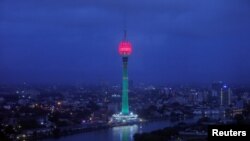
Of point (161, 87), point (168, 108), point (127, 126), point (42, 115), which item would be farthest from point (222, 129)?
point (161, 87)

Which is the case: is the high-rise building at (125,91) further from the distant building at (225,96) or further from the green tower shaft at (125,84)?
the distant building at (225,96)

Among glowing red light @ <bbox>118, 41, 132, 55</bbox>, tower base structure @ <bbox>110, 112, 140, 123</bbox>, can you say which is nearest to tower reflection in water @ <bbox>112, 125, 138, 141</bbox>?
tower base structure @ <bbox>110, 112, 140, 123</bbox>

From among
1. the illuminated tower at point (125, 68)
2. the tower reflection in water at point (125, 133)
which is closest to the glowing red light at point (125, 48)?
the illuminated tower at point (125, 68)

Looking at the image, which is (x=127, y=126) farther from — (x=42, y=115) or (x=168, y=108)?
(x=168, y=108)

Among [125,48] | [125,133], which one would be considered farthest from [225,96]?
[125,133]

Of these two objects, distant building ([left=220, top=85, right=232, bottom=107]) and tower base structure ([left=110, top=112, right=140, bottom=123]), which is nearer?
tower base structure ([left=110, top=112, right=140, bottom=123])

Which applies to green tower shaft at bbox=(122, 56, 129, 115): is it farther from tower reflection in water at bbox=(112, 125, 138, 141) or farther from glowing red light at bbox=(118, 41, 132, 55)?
tower reflection in water at bbox=(112, 125, 138, 141)
